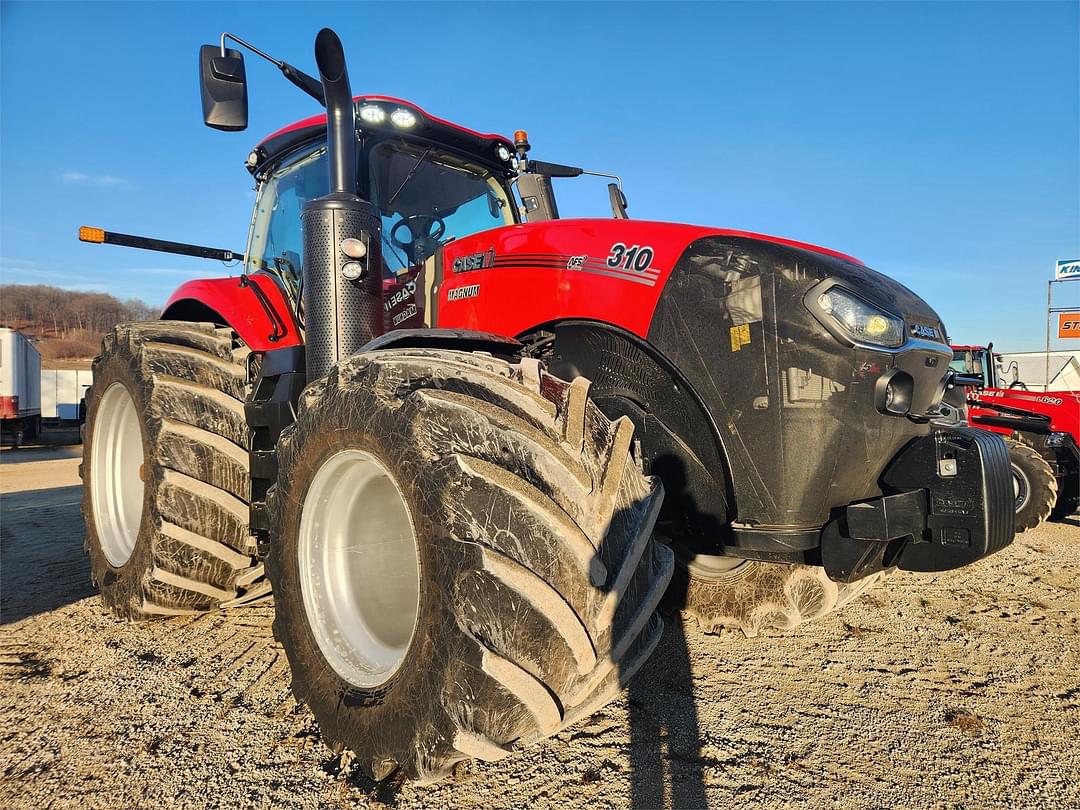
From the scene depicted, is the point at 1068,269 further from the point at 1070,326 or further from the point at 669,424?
the point at 669,424

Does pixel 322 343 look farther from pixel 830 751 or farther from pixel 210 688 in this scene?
pixel 830 751

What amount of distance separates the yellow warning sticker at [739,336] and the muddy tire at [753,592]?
1.08 meters

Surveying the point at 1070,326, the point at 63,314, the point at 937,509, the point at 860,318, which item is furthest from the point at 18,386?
the point at 63,314

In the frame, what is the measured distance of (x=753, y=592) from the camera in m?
2.82

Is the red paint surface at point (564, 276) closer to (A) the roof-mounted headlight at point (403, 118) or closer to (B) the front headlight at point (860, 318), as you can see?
(B) the front headlight at point (860, 318)

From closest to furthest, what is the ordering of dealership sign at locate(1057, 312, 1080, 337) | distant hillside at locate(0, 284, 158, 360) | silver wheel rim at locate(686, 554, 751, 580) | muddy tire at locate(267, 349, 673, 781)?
1. muddy tire at locate(267, 349, 673, 781)
2. silver wheel rim at locate(686, 554, 751, 580)
3. dealership sign at locate(1057, 312, 1080, 337)
4. distant hillside at locate(0, 284, 158, 360)

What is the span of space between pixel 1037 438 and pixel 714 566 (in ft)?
20.3

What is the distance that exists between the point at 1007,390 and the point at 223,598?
8.18m

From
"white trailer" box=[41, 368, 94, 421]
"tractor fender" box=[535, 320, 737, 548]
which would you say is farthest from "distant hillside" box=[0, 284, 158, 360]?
"tractor fender" box=[535, 320, 737, 548]

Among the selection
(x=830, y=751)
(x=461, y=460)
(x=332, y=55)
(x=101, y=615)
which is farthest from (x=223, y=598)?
(x=830, y=751)

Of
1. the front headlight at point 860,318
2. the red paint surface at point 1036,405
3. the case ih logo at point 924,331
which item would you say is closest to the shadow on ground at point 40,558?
the front headlight at point 860,318

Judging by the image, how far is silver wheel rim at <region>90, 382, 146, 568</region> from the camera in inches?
144

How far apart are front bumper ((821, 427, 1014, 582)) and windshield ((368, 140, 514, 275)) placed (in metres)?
2.10

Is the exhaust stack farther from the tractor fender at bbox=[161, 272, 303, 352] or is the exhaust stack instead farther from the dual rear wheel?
the tractor fender at bbox=[161, 272, 303, 352]
